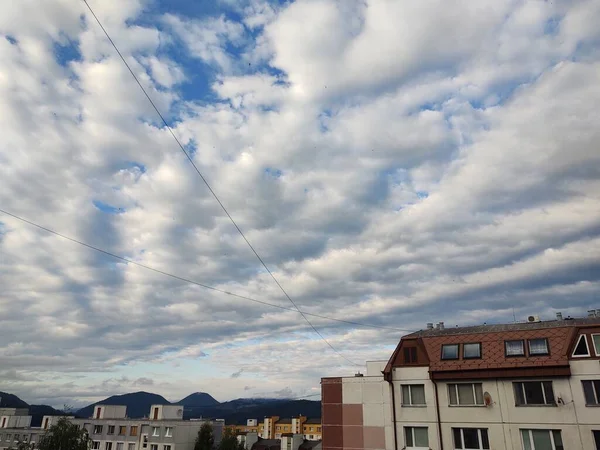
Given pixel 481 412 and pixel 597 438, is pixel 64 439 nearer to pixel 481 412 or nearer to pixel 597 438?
pixel 481 412

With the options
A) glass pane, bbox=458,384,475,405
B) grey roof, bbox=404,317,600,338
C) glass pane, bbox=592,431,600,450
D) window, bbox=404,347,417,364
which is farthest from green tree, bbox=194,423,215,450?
glass pane, bbox=592,431,600,450

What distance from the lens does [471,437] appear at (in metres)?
34.3

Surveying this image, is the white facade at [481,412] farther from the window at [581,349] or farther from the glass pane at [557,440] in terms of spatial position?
the window at [581,349]

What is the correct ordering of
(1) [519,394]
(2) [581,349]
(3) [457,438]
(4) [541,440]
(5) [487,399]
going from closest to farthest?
(4) [541,440] < (2) [581,349] < (1) [519,394] < (5) [487,399] < (3) [457,438]

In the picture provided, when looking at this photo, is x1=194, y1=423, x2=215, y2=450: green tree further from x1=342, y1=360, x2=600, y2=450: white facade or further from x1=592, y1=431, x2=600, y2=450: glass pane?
x1=592, y1=431, x2=600, y2=450: glass pane

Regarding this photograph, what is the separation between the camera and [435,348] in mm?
38406

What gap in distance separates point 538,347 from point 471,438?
901cm

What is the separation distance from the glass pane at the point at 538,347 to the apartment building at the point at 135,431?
65.7 metres

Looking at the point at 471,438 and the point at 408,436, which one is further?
the point at 408,436

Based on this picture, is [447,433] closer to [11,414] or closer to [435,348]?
[435,348]

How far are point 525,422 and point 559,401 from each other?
2965 mm

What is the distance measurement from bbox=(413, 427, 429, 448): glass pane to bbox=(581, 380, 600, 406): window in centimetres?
1227

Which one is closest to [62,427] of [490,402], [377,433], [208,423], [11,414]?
[208,423]

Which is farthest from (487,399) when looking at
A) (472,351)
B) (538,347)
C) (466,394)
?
(538,347)
